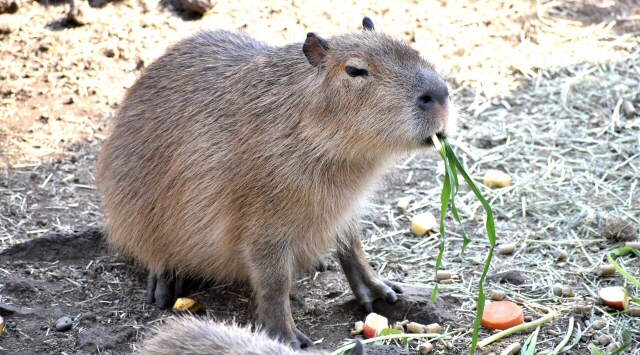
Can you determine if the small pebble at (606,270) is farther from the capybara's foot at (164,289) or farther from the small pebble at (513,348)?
the capybara's foot at (164,289)

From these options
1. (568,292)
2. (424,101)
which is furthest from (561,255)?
(424,101)

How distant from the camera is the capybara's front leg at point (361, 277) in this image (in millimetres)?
4836

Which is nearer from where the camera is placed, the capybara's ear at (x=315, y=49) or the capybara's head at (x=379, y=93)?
the capybara's head at (x=379, y=93)

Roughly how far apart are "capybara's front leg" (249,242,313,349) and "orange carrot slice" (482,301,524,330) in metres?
0.95

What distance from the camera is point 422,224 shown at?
18.3 feet

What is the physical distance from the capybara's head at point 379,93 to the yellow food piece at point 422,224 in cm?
154

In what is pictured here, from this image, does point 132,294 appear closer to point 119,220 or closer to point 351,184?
point 119,220

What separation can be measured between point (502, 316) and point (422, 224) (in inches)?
45.4

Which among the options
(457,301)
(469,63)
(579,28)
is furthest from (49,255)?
(579,28)

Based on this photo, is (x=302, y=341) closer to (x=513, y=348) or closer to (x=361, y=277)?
(x=361, y=277)

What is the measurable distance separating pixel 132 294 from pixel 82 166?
1500 millimetres

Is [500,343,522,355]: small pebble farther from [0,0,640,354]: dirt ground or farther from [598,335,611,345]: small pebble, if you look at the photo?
[598,335,611,345]: small pebble

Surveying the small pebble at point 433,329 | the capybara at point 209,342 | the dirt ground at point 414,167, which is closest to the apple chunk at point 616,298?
the dirt ground at point 414,167

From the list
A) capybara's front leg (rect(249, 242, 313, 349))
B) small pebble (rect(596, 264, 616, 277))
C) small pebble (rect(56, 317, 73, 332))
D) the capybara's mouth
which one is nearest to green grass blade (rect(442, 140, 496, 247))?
the capybara's mouth
